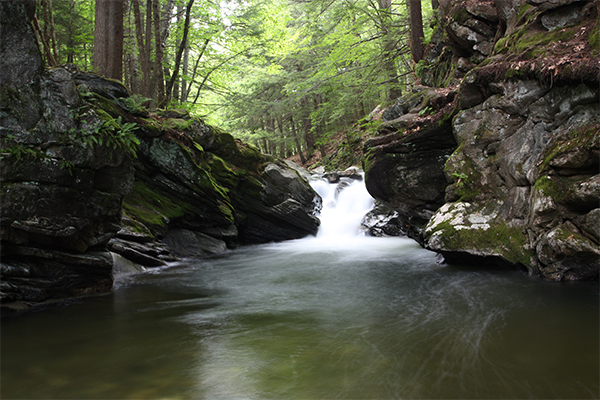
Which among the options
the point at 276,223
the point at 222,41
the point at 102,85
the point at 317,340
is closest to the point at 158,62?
the point at 222,41

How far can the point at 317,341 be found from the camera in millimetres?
4465

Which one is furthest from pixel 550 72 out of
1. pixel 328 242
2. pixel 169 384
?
pixel 328 242

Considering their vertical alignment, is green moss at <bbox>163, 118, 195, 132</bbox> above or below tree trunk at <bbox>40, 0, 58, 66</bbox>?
below

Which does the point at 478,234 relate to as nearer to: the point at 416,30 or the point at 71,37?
the point at 416,30

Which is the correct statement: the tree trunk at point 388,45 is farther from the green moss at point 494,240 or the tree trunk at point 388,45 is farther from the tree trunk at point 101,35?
the tree trunk at point 101,35

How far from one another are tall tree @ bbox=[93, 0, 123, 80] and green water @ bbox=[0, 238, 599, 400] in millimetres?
6438

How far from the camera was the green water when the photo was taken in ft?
11.0

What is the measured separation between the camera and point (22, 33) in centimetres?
545

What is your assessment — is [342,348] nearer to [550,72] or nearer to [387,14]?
[550,72]

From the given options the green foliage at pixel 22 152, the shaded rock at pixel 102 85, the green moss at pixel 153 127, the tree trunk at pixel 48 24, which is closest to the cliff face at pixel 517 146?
the green moss at pixel 153 127

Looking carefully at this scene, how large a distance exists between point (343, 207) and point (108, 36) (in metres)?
11.1

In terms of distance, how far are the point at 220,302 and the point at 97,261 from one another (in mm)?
2372

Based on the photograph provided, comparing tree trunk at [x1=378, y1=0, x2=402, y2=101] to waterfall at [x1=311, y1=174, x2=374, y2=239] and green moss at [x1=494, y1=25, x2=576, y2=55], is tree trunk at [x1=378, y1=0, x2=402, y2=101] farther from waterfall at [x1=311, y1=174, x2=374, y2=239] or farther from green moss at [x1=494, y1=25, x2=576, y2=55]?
green moss at [x1=494, y1=25, x2=576, y2=55]

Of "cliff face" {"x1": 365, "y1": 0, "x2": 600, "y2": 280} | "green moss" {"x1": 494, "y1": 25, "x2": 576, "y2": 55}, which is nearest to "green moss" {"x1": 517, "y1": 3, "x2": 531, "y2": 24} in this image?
"cliff face" {"x1": 365, "y1": 0, "x2": 600, "y2": 280}
